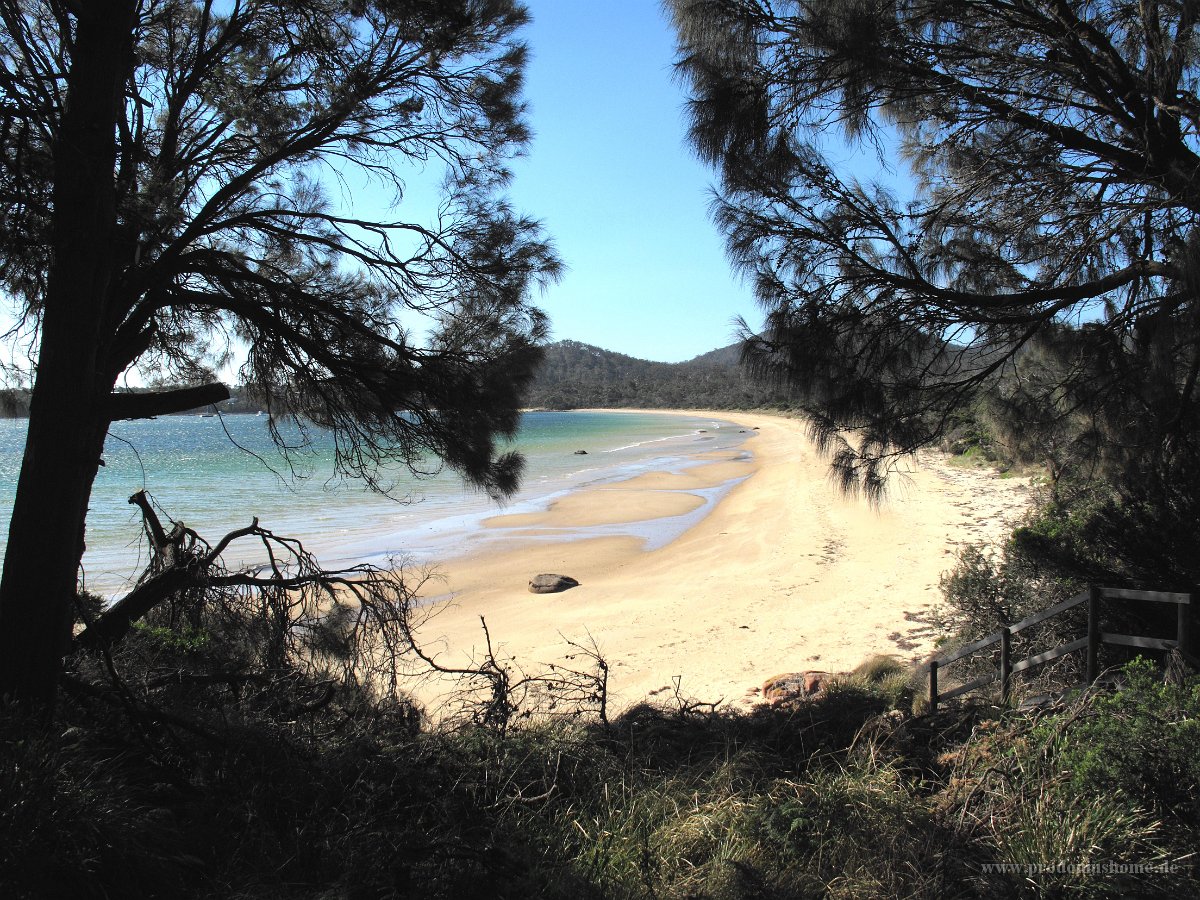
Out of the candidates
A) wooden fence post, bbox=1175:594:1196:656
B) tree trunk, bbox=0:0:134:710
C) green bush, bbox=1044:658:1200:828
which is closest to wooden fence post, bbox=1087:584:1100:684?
wooden fence post, bbox=1175:594:1196:656

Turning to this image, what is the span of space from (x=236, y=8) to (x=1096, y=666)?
6673 millimetres

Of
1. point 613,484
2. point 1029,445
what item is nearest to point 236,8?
point 1029,445

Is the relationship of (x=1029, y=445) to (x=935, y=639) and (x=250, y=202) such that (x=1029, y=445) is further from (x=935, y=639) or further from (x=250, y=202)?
(x=250, y=202)

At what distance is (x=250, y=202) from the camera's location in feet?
14.9

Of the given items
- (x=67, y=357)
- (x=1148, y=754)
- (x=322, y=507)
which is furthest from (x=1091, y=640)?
(x=322, y=507)

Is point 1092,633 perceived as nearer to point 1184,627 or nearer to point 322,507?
point 1184,627

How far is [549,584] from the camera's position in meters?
12.1

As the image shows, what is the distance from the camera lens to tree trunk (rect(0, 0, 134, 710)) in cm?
316

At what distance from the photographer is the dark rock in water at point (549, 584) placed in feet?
39.5

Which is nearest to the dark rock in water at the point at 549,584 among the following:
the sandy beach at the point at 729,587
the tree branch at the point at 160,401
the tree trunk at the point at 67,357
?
the sandy beach at the point at 729,587

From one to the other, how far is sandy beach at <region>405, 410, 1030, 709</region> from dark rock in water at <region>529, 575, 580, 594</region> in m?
0.19

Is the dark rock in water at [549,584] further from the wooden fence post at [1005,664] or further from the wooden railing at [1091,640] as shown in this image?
the wooden fence post at [1005,664]

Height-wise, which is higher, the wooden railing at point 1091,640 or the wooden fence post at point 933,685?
the wooden railing at point 1091,640

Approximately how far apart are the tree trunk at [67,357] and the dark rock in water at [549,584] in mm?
9007
